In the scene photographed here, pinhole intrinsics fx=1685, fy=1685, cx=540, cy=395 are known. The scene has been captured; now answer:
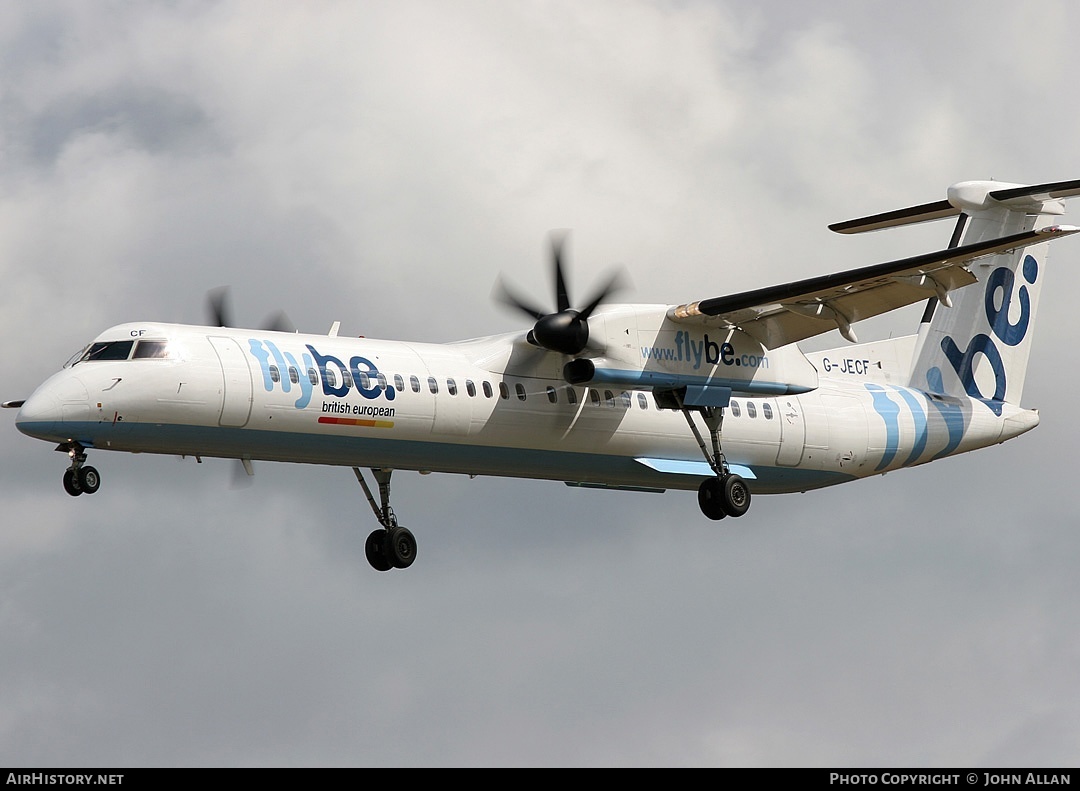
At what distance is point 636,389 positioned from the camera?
2638 centimetres

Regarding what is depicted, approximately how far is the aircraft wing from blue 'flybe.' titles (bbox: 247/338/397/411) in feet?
18.2

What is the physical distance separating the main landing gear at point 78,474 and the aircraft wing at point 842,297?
31.8 feet

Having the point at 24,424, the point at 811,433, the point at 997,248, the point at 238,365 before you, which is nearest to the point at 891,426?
the point at 811,433

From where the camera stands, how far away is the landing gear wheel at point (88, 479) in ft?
71.5

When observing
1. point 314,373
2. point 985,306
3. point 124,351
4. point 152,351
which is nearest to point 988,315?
point 985,306

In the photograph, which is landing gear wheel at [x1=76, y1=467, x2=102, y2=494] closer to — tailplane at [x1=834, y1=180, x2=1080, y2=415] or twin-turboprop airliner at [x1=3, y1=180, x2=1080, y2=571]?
twin-turboprop airliner at [x1=3, y1=180, x2=1080, y2=571]

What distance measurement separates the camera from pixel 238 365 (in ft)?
74.8

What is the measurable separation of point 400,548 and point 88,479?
22.0 ft

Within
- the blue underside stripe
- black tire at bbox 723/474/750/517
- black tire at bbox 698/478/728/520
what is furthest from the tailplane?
black tire at bbox 698/478/728/520

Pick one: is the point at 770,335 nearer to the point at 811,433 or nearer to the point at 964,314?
the point at 811,433

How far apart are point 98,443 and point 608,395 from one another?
843cm

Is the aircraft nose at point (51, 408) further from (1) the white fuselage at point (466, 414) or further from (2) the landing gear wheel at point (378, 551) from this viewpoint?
(2) the landing gear wheel at point (378, 551)

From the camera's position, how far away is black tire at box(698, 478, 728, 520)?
27406mm
